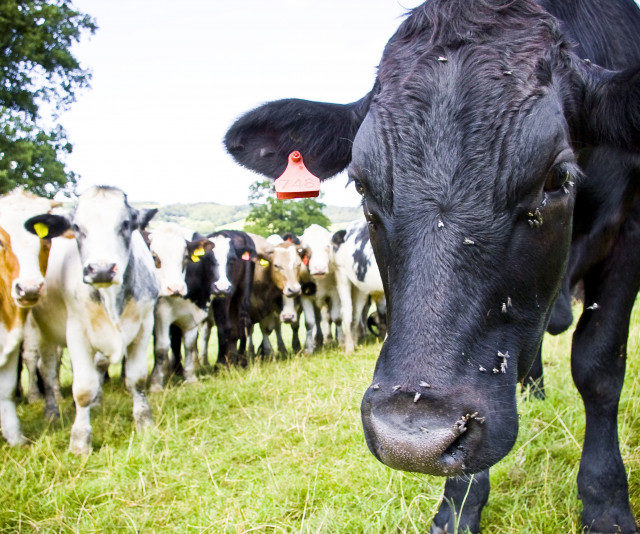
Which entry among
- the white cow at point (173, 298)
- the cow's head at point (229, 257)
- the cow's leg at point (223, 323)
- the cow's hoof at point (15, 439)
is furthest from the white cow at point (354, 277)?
the cow's hoof at point (15, 439)

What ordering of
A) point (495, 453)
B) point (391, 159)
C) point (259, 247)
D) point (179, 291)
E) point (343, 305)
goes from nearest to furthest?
point (495, 453) < point (391, 159) < point (179, 291) < point (343, 305) < point (259, 247)

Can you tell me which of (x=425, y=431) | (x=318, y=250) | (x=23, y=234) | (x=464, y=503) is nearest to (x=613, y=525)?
(x=464, y=503)

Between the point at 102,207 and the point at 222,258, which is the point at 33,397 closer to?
the point at 222,258

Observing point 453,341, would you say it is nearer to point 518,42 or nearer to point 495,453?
point 495,453

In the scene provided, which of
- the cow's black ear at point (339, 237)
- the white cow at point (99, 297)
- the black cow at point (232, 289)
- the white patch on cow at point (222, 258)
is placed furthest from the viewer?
the cow's black ear at point (339, 237)

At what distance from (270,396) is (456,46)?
4.14 m

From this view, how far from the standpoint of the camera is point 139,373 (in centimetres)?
496

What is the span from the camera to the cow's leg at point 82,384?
4.24m

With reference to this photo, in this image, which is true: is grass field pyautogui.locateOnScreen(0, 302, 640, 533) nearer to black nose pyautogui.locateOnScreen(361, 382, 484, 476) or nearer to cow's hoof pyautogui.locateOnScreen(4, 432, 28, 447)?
cow's hoof pyautogui.locateOnScreen(4, 432, 28, 447)

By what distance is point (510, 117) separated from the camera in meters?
1.69

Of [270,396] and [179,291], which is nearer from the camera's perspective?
[270,396]

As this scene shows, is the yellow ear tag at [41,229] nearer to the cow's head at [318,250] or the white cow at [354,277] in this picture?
the white cow at [354,277]

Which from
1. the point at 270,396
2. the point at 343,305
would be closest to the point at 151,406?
the point at 270,396

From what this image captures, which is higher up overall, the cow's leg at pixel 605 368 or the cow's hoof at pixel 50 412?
the cow's leg at pixel 605 368
